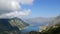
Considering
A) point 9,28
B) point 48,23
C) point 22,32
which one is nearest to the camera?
point 22,32

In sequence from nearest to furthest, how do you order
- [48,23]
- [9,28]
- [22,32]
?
1. [22,32]
2. [9,28]
3. [48,23]

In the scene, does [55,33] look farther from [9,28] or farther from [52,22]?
[9,28]

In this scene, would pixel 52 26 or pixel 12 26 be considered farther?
pixel 52 26

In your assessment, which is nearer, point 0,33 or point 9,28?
point 9,28

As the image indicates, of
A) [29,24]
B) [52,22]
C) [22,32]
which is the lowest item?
[22,32]

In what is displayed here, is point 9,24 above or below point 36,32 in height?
above

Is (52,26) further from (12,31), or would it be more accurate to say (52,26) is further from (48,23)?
(12,31)

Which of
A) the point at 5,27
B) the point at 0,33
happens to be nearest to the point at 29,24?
the point at 5,27

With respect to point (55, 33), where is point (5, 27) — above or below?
above

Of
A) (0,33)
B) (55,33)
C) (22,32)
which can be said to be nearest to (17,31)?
(22,32)
